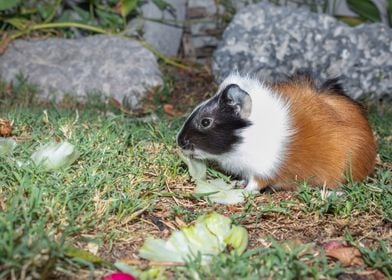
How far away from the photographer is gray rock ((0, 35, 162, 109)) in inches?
224

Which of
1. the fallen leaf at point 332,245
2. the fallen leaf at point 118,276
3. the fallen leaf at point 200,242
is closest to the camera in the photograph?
A: the fallen leaf at point 118,276

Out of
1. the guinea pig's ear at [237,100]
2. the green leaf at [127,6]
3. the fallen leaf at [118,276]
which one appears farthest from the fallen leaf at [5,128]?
the green leaf at [127,6]

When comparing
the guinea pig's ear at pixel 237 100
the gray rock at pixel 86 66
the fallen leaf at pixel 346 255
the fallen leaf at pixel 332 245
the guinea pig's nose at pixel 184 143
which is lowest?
the gray rock at pixel 86 66

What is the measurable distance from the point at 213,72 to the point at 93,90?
1169 mm

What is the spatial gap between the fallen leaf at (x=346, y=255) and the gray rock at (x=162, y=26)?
14.0ft

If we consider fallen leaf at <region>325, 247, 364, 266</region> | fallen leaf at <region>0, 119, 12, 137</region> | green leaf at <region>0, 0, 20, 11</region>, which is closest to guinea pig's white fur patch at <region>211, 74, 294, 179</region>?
fallen leaf at <region>325, 247, 364, 266</region>

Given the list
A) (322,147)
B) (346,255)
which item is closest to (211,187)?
(322,147)

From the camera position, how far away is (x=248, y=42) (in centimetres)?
588

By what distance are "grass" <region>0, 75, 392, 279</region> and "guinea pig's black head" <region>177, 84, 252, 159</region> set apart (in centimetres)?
22

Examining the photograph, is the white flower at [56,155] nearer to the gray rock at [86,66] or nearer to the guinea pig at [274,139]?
the guinea pig at [274,139]

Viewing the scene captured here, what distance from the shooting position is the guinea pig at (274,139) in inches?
125

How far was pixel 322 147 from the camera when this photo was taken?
3.25 m

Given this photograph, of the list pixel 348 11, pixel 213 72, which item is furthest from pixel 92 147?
pixel 348 11

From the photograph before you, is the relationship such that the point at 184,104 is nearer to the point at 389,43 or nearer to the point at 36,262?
the point at 389,43
